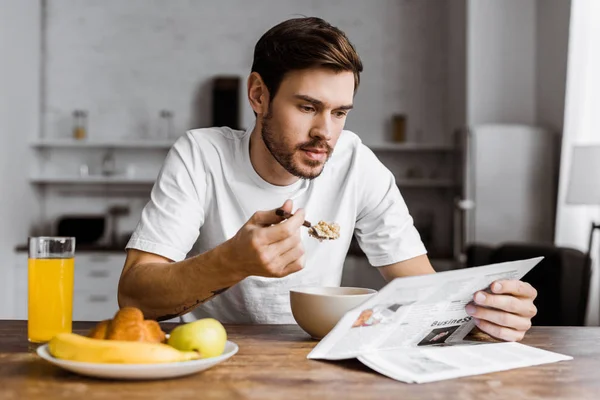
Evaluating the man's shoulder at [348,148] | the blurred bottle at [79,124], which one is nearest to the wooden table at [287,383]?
the man's shoulder at [348,148]

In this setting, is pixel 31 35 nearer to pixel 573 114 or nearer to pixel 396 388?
pixel 573 114

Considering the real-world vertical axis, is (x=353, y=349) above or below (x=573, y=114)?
below

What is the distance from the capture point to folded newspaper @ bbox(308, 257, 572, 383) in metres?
1.05

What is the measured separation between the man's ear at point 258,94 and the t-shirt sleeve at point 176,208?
0.60 feet

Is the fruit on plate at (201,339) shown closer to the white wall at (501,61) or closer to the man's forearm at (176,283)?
the man's forearm at (176,283)

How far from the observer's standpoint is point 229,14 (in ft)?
16.8

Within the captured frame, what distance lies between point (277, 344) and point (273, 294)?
1.61ft

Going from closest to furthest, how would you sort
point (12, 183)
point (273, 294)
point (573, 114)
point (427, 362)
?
1. point (427, 362)
2. point (273, 294)
3. point (573, 114)
4. point (12, 183)

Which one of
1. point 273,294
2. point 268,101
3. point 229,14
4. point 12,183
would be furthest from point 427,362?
point 229,14

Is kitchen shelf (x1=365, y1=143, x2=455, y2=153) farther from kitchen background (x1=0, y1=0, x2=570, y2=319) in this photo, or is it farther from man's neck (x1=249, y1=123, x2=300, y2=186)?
man's neck (x1=249, y1=123, x2=300, y2=186)

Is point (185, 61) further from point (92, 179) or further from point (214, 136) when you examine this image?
point (214, 136)

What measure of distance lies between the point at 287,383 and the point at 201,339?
0.14 meters

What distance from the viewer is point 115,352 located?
959 millimetres

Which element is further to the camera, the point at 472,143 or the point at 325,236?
the point at 472,143
